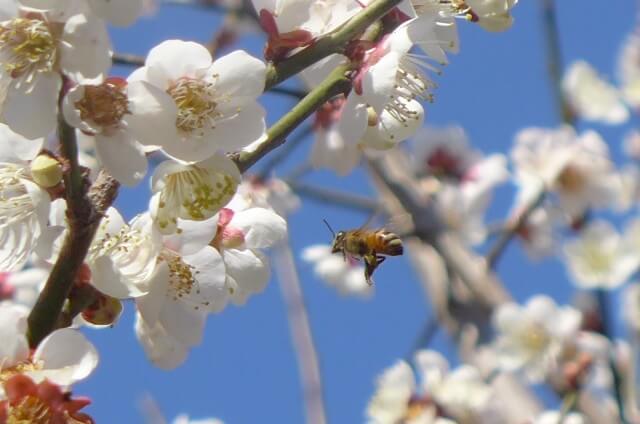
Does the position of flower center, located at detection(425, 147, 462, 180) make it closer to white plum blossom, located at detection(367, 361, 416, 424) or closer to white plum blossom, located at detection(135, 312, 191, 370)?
white plum blossom, located at detection(367, 361, 416, 424)

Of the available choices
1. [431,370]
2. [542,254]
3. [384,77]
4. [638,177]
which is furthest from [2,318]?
[638,177]

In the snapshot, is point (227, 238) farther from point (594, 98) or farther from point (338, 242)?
point (594, 98)

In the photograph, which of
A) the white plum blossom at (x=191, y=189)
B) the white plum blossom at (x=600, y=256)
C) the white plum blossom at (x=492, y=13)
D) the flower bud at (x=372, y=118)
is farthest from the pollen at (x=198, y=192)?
the white plum blossom at (x=600, y=256)

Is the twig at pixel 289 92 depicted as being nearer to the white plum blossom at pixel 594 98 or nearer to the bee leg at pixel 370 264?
the bee leg at pixel 370 264

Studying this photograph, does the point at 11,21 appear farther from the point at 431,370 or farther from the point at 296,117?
the point at 431,370

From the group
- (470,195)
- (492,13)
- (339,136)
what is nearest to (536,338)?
(470,195)

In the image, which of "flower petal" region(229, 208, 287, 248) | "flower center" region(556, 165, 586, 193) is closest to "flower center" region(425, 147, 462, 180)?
"flower center" region(556, 165, 586, 193)
